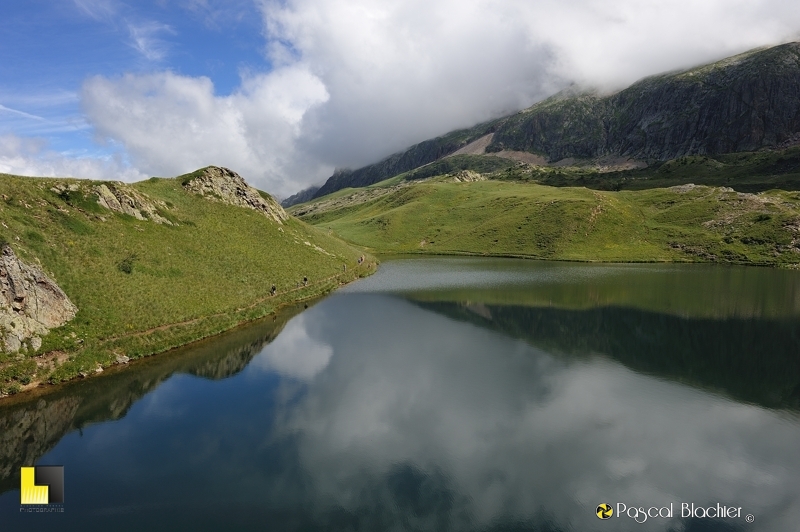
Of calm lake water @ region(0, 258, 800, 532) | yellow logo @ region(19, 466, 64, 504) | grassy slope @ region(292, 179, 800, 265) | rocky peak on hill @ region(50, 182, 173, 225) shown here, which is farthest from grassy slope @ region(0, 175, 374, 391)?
grassy slope @ region(292, 179, 800, 265)

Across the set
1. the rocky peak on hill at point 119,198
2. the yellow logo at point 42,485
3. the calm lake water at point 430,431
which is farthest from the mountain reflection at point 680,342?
the rocky peak on hill at point 119,198

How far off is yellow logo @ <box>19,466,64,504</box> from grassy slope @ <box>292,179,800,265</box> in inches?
4856

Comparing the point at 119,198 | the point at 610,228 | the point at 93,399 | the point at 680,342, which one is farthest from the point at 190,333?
the point at 610,228

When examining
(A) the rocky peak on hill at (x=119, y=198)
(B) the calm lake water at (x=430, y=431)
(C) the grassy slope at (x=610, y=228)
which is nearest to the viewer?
(B) the calm lake water at (x=430, y=431)

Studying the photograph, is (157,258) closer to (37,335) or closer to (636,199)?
(37,335)

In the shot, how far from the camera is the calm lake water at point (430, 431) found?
67.9 feet

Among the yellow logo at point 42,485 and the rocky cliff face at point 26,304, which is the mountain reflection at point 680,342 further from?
the rocky cliff face at point 26,304

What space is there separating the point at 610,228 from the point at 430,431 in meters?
129

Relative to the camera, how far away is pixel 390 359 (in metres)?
42.7

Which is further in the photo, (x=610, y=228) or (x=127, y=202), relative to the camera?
(x=610, y=228)

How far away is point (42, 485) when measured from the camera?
22531mm

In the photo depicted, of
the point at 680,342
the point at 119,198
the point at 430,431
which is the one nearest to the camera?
the point at 430,431

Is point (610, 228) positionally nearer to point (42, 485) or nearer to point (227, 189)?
point (227, 189)

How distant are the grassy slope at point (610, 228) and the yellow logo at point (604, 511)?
113 meters
